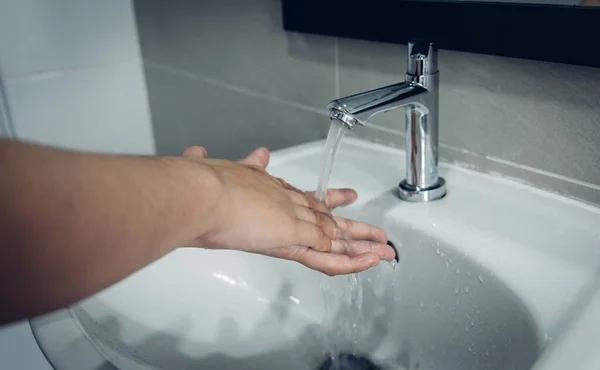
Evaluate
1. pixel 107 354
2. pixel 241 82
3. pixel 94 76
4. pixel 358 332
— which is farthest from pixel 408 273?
pixel 94 76

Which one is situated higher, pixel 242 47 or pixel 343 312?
pixel 242 47

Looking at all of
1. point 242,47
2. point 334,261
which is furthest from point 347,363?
point 242,47

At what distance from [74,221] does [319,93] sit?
0.51 m

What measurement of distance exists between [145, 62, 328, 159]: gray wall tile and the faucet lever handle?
0.26 m

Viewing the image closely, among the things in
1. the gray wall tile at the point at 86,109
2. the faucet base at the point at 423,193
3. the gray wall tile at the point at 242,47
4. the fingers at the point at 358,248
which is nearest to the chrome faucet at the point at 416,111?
the faucet base at the point at 423,193

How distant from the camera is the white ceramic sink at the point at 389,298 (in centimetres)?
43

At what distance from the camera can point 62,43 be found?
3.44 ft

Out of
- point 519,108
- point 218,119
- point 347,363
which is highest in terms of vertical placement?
point 519,108

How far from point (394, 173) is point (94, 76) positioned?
69cm

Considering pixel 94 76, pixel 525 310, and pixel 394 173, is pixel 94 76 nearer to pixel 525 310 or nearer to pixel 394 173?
pixel 394 173

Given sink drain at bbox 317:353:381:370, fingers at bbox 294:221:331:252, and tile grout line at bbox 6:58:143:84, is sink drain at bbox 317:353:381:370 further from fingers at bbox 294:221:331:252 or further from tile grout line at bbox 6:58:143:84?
tile grout line at bbox 6:58:143:84

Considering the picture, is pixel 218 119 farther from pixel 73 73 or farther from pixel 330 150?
pixel 330 150

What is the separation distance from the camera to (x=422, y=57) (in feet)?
1.73

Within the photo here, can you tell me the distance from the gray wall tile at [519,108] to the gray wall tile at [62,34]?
630mm
